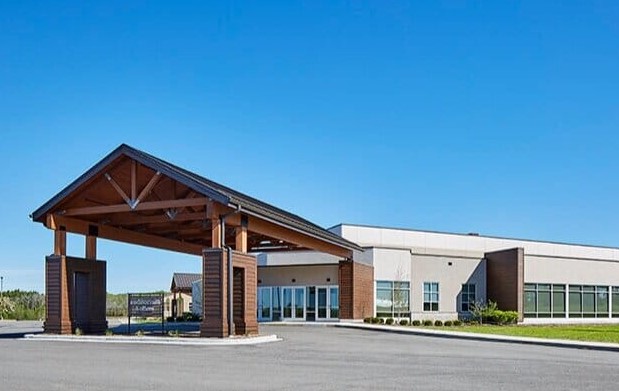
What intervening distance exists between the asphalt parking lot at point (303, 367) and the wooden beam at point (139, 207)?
451 centimetres

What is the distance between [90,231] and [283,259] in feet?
46.6

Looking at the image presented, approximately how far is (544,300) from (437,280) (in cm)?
657

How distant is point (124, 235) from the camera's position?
2711cm

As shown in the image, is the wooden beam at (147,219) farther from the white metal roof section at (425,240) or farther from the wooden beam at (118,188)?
the white metal roof section at (425,240)

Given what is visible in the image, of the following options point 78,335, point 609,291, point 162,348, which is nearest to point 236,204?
point 162,348

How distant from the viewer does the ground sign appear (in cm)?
2286

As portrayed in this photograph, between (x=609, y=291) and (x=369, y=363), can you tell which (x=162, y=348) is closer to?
(x=369, y=363)

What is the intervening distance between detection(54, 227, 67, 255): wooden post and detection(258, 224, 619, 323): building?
49.9 feet

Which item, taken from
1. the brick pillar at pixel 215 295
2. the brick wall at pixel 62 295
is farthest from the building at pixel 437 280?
the brick pillar at pixel 215 295

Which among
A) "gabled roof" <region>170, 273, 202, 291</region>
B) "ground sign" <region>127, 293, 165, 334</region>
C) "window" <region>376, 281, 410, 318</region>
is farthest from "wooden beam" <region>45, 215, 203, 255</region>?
"gabled roof" <region>170, 273, 202, 291</region>

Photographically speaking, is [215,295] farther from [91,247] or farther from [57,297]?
[91,247]

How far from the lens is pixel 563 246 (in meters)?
49.4

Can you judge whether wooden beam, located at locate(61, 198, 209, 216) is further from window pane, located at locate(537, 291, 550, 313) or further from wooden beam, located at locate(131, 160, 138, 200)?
window pane, located at locate(537, 291, 550, 313)

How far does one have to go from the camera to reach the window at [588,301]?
141 ft
